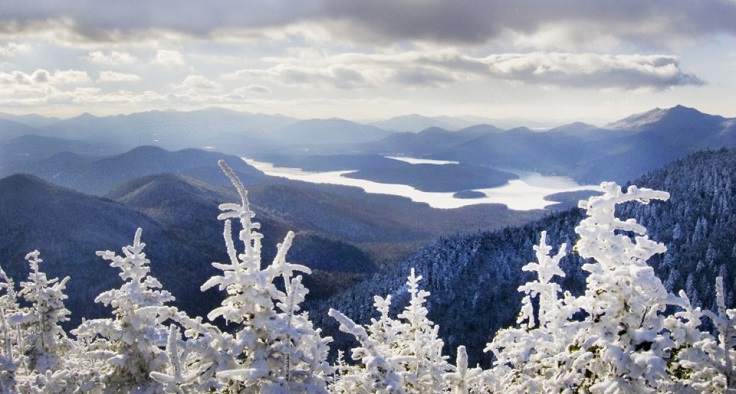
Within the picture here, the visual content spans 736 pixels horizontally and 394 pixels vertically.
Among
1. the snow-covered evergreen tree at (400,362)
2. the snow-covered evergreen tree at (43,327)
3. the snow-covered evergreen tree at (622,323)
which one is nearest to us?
the snow-covered evergreen tree at (622,323)

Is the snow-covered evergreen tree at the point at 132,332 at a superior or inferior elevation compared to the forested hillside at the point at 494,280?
superior

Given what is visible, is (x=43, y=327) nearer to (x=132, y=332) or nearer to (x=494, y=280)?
(x=132, y=332)

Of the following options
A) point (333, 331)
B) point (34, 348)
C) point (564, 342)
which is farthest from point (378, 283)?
point (564, 342)

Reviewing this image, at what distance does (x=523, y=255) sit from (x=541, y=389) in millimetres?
184165

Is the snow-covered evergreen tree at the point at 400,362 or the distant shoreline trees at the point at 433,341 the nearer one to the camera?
the distant shoreline trees at the point at 433,341

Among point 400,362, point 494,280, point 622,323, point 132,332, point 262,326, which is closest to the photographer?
point 622,323

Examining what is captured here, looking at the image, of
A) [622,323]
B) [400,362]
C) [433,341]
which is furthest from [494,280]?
[622,323]

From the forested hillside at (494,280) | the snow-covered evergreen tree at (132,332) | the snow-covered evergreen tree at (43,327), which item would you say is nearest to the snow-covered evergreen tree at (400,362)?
the snow-covered evergreen tree at (132,332)

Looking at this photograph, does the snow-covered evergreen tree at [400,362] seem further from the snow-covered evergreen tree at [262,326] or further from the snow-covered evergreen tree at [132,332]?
the snow-covered evergreen tree at [132,332]

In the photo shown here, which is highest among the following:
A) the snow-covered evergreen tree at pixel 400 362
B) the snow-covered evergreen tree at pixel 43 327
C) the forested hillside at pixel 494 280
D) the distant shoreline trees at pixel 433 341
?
the distant shoreline trees at pixel 433 341

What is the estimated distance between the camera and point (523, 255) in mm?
195000

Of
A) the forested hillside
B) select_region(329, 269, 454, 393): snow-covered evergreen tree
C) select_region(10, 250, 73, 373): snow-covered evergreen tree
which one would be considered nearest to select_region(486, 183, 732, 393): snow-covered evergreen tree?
select_region(329, 269, 454, 393): snow-covered evergreen tree

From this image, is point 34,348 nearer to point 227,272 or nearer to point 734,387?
point 227,272

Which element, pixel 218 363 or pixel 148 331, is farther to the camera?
pixel 148 331
